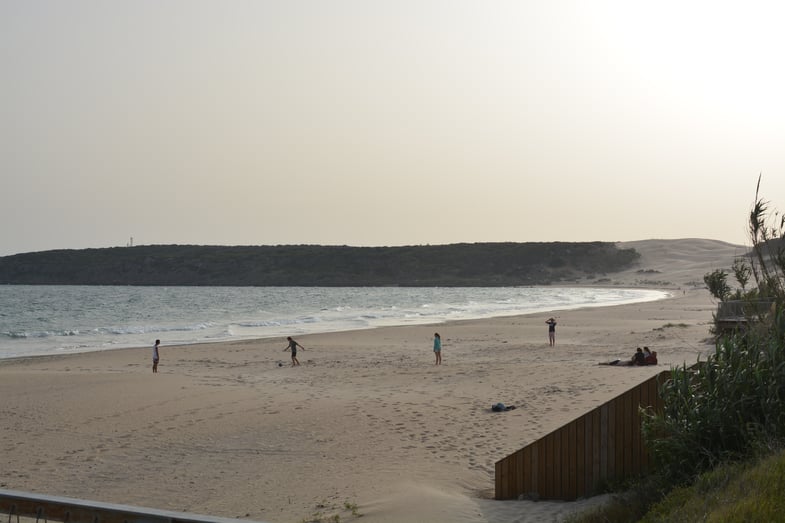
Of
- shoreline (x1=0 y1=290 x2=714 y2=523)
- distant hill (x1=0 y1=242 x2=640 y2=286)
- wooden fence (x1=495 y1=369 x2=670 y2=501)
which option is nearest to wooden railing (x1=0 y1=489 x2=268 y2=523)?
shoreline (x1=0 y1=290 x2=714 y2=523)

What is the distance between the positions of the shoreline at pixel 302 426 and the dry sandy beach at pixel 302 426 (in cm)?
4

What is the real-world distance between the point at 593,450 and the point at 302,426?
6457 millimetres

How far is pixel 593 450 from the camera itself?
A: 301 inches

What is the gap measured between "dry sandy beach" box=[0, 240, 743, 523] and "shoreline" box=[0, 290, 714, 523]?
0.04 meters

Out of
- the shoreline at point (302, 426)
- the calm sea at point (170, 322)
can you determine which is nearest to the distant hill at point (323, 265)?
the calm sea at point (170, 322)

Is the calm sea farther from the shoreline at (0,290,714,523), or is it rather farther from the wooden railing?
the wooden railing

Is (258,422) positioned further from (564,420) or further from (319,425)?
(564,420)

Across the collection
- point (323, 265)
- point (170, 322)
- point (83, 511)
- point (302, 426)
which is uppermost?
point (323, 265)

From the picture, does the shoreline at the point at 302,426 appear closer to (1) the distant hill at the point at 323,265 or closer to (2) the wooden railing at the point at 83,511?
(2) the wooden railing at the point at 83,511

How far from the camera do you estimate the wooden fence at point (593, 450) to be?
758 cm

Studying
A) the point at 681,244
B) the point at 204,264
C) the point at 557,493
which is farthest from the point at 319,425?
the point at 681,244

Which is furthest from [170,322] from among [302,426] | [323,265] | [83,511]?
[323,265]

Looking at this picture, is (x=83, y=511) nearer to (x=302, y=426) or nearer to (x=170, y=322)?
(x=302, y=426)

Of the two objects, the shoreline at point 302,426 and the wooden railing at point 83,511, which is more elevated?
the wooden railing at point 83,511
